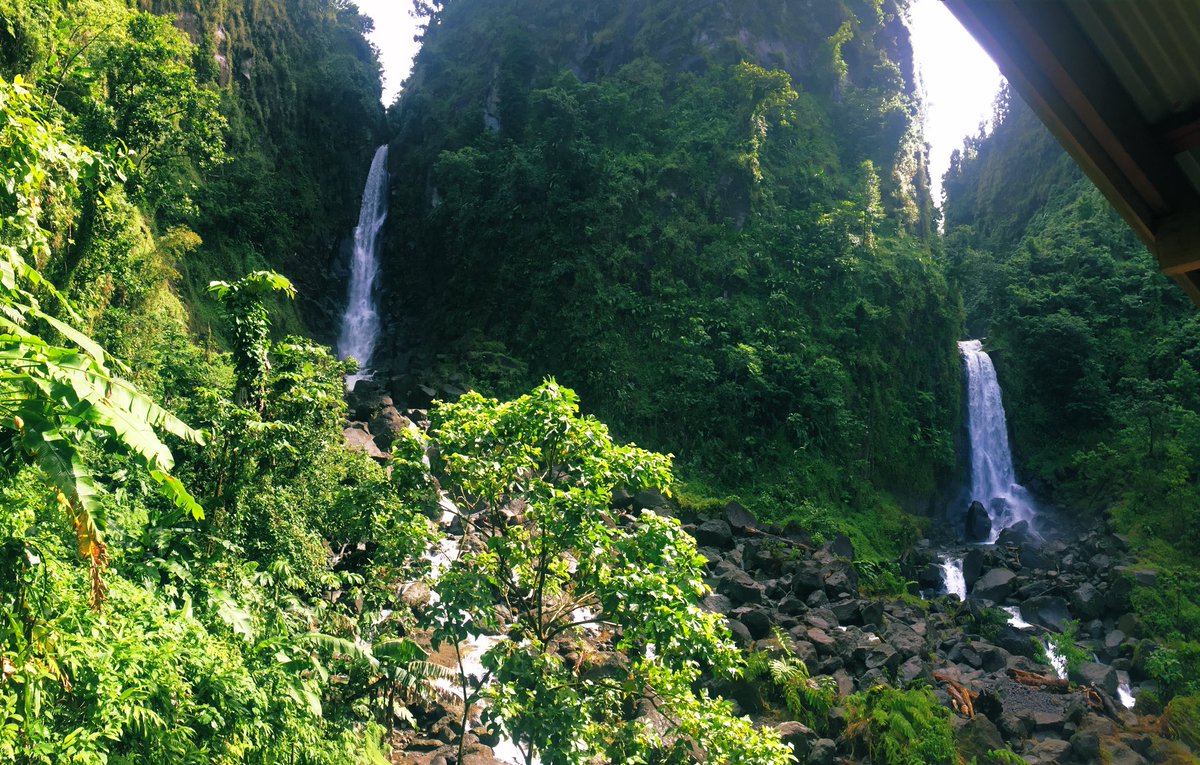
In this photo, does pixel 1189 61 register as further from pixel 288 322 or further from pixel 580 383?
pixel 288 322

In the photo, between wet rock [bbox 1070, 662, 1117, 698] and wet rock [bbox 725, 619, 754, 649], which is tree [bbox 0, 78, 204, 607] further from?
wet rock [bbox 1070, 662, 1117, 698]

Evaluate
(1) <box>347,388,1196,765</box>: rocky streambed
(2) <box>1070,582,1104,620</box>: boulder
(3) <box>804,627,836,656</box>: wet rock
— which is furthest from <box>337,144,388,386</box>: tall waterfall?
(2) <box>1070,582,1104,620</box>: boulder

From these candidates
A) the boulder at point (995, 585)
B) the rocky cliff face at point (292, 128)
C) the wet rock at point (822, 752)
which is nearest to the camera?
the wet rock at point (822, 752)

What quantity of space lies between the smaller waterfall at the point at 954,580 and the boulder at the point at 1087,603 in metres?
2.32

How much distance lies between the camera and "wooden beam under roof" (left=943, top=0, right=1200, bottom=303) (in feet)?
7.86

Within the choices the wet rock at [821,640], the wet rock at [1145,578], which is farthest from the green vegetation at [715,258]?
the wet rock at [821,640]

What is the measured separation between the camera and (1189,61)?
8.42ft

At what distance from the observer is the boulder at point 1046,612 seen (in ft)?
51.0

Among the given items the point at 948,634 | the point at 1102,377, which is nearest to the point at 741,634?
the point at 948,634

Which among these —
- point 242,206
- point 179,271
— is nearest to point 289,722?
point 179,271

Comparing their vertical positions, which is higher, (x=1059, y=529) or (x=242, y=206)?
(x=242, y=206)

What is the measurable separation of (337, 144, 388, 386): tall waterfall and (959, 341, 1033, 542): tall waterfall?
21555 millimetres

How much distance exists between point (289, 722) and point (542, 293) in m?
19.9

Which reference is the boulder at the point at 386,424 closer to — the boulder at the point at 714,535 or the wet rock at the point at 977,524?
the boulder at the point at 714,535
